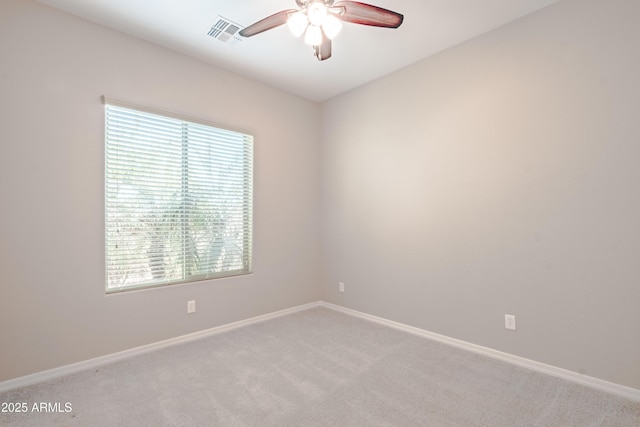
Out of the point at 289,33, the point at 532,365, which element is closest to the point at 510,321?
the point at 532,365

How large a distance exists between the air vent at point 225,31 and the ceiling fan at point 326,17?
740mm

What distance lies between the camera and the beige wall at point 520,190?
2.07 m

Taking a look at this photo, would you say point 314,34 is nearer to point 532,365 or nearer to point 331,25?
point 331,25

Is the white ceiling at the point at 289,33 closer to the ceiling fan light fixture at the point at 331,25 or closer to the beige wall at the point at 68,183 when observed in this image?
the beige wall at the point at 68,183

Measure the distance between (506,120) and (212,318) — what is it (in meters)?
3.31

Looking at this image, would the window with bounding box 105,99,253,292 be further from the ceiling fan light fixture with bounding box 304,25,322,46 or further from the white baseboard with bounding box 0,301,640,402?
the ceiling fan light fixture with bounding box 304,25,322,46

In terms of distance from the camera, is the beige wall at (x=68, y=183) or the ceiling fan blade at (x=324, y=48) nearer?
the ceiling fan blade at (x=324, y=48)

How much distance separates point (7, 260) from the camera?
Result: 2129 millimetres

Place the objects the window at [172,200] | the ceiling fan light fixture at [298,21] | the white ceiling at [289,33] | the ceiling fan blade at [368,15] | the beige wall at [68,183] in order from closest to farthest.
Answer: the ceiling fan blade at [368,15], the ceiling fan light fixture at [298,21], the beige wall at [68,183], the white ceiling at [289,33], the window at [172,200]

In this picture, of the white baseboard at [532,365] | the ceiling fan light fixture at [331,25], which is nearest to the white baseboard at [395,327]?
the white baseboard at [532,365]

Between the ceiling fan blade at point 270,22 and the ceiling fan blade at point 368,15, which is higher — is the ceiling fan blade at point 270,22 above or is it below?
above

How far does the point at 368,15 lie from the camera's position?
177cm

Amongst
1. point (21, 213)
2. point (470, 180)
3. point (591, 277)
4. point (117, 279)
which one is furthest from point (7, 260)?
point (591, 277)

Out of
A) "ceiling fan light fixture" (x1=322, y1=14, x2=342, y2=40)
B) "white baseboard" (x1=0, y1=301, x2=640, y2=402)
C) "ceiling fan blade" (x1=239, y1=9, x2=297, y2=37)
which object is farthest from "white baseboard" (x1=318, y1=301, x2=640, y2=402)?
"ceiling fan blade" (x1=239, y1=9, x2=297, y2=37)
